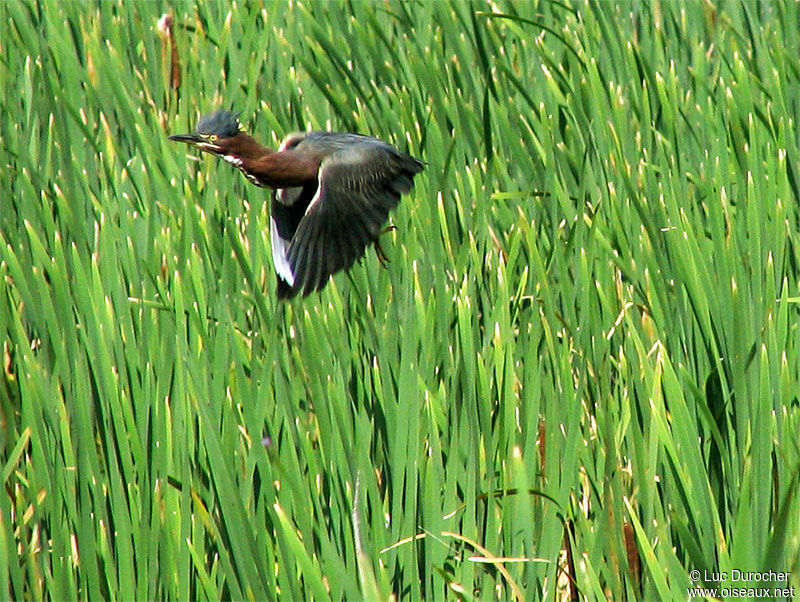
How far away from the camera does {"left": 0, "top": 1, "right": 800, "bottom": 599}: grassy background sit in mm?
→ 1256

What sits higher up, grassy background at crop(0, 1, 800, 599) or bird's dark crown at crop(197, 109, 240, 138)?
bird's dark crown at crop(197, 109, 240, 138)

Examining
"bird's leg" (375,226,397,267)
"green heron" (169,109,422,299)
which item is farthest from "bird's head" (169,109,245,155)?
"bird's leg" (375,226,397,267)

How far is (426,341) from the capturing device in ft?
4.91

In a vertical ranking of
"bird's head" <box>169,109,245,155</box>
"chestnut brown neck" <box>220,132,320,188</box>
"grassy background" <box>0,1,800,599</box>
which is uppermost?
"bird's head" <box>169,109,245,155</box>

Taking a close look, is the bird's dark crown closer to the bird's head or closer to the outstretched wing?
the bird's head

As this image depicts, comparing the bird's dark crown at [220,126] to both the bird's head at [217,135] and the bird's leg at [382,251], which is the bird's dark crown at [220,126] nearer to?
the bird's head at [217,135]

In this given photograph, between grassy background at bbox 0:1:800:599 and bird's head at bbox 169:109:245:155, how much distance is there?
106 millimetres

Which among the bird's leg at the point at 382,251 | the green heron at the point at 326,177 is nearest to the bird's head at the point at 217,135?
the green heron at the point at 326,177

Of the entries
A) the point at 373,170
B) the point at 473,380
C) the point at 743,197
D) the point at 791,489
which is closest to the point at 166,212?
the point at 373,170

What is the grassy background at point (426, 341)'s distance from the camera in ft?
4.12

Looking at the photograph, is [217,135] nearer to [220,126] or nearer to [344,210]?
[220,126]

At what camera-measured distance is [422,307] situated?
1513 mm

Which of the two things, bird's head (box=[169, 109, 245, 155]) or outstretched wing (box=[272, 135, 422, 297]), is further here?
bird's head (box=[169, 109, 245, 155])

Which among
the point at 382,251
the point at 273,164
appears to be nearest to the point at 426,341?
the point at 382,251
